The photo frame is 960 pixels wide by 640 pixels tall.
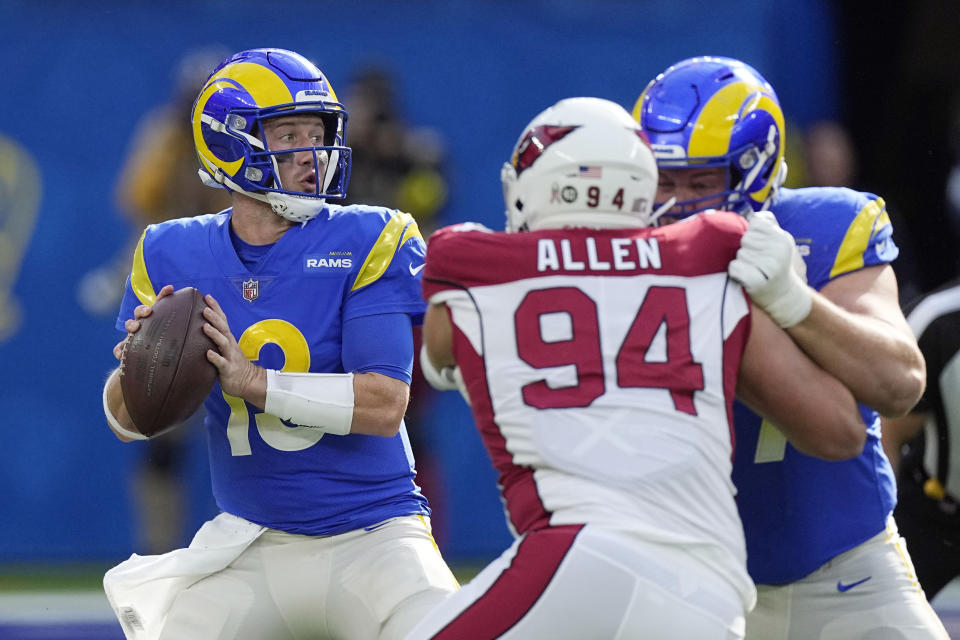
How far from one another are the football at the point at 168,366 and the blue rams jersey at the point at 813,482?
3.94 feet

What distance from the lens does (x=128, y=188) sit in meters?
7.18

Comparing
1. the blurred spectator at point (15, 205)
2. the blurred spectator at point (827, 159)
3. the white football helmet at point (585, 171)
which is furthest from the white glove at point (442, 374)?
the blurred spectator at point (15, 205)

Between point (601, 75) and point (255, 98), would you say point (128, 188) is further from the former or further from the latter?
point (255, 98)

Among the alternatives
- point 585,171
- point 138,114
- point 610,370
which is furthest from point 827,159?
point 610,370

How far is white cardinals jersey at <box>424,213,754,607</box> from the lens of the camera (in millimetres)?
2480

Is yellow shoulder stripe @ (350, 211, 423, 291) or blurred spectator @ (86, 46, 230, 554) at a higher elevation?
yellow shoulder stripe @ (350, 211, 423, 291)

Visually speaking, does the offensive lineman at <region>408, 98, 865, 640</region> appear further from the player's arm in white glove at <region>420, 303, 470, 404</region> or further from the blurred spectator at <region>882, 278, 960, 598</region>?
the blurred spectator at <region>882, 278, 960, 598</region>

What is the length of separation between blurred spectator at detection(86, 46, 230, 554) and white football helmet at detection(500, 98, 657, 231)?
165 inches

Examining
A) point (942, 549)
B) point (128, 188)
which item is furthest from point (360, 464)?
point (128, 188)

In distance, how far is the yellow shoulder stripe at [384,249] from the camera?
337 cm

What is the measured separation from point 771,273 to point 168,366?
4.45ft

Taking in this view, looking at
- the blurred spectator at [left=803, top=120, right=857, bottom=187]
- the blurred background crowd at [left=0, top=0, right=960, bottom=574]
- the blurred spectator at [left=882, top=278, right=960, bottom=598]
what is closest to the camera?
the blurred spectator at [left=882, top=278, right=960, bottom=598]

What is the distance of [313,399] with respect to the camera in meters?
3.17

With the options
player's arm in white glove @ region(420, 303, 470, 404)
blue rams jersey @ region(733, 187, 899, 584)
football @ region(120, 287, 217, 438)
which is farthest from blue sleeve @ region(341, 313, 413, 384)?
blue rams jersey @ region(733, 187, 899, 584)
